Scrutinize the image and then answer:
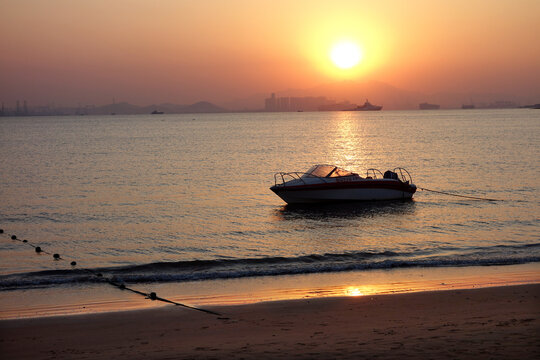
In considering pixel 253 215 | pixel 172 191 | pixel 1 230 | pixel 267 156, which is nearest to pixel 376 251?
pixel 253 215

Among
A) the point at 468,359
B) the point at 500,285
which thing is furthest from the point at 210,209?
the point at 468,359

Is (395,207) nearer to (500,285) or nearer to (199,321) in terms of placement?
(500,285)

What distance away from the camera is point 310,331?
35.9 feet

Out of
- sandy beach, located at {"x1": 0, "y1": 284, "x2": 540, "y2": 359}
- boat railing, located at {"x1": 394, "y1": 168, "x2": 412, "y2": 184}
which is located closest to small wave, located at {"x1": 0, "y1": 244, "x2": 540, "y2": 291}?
sandy beach, located at {"x1": 0, "y1": 284, "x2": 540, "y2": 359}

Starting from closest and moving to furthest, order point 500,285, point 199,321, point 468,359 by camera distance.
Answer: point 468,359 < point 199,321 < point 500,285

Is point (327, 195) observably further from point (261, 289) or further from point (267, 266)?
point (261, 289)

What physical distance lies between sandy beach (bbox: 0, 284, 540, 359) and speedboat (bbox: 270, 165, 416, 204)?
1722 cm

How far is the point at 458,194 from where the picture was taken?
34688 millimetres

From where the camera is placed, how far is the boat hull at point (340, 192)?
30594 mm

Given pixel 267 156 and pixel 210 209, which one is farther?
pixel 267 156

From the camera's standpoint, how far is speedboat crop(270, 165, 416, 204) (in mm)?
30609

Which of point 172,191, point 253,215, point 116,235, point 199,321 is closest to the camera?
point 199,321

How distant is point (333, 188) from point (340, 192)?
1.52 feet

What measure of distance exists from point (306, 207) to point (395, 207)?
4.65 m
